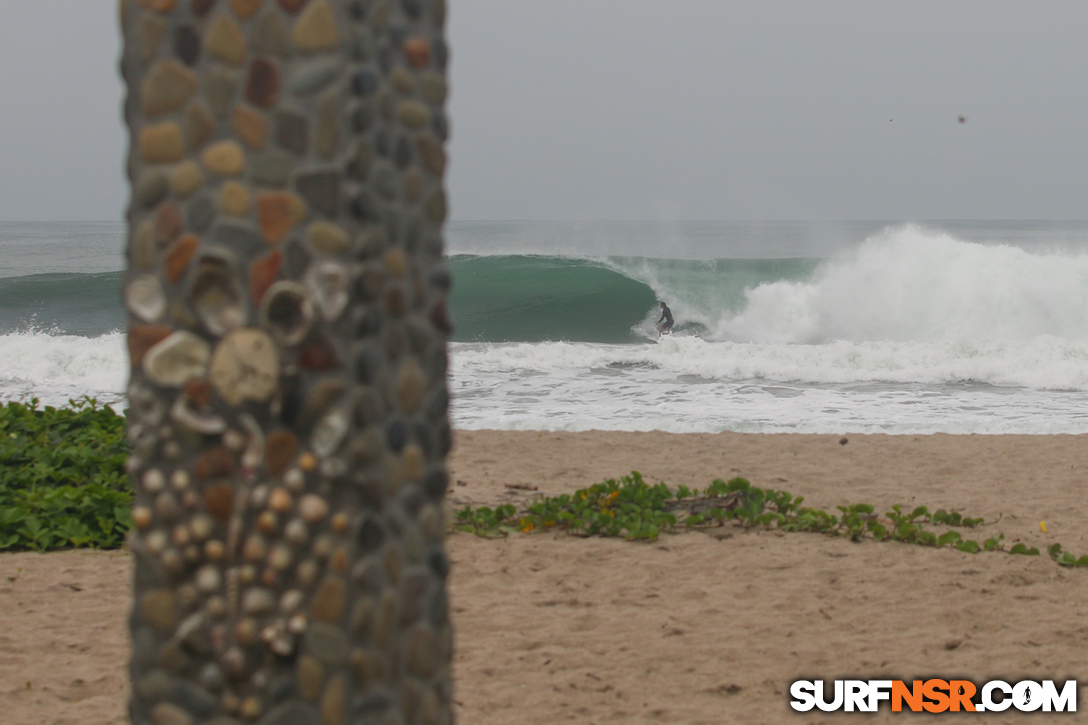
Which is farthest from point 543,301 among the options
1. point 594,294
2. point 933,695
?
point 933,695

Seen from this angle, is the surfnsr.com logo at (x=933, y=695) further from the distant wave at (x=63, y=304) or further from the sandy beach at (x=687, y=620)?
the distant wave at (x=63, y=304)

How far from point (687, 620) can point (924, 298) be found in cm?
1891

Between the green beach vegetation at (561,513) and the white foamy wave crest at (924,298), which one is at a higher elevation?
the white foamy wave crest at (924,298)

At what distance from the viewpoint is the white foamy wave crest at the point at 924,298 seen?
20.2 metres

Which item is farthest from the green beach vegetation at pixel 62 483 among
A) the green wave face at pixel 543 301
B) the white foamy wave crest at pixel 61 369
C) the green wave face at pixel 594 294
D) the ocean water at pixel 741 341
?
the green wave face at pixel 594 294

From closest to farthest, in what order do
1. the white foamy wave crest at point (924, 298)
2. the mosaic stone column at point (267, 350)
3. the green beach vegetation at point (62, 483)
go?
the mosaic stone column at point (267, 350), the green beach vegetation at point (62, 483), the white foamy wave crest at point (924, 298)

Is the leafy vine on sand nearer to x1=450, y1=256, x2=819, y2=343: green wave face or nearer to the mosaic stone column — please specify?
the mosaic stone column

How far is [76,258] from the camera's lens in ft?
165

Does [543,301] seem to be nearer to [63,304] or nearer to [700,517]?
[63,304]

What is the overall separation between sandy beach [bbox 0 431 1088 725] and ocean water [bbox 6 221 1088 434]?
4.64 meters

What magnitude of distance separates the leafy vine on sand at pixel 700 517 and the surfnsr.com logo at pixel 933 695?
5.88ft

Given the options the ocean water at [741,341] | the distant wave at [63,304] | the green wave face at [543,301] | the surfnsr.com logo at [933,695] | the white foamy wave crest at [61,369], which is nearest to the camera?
the surfnsr.com logo at [933,695]

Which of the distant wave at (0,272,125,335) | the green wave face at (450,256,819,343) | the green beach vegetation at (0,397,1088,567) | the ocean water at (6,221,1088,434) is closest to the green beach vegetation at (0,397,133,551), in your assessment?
the green beach vegetation at (0,397,1088,567)

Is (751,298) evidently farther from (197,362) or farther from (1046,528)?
(197,362)
